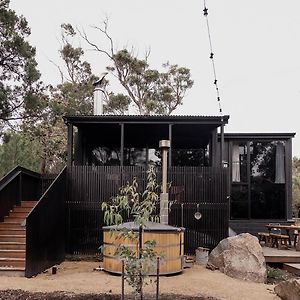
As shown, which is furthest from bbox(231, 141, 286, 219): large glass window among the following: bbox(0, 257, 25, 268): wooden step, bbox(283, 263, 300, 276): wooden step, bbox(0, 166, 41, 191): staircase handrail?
bbox(0, 257, 25, 268): wooden step

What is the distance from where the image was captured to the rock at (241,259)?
8141mm

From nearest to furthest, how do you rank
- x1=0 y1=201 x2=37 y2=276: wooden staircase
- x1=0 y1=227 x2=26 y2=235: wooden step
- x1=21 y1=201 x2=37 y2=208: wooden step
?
x1=0 y1=201 x2=37 y2=276: wooden staircase < x1=0 y1=227 x2=26 y2=235: wooden step < x1=21 y1=201 x2=37 y2=208: wooden step

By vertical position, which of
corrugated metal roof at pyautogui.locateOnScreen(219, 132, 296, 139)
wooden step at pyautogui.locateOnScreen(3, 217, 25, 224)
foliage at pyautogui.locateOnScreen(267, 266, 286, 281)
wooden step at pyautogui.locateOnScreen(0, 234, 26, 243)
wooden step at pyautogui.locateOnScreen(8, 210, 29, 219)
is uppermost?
corrugated metal roof at pyautogui.locateOnScreen(219, 132, 296, 139)

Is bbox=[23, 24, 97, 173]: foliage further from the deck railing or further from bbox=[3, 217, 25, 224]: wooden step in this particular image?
the deck railing

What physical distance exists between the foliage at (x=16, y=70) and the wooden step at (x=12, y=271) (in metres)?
6.46

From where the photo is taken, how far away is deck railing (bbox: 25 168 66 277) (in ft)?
25.5

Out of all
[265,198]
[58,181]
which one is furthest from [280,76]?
[58,181]

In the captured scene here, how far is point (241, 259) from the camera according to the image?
8.31 meters

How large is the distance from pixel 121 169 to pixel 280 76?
12.6 meters

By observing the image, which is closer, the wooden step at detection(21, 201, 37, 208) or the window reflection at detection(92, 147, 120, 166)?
the wooden step at detection(21, 201, 37, 208)

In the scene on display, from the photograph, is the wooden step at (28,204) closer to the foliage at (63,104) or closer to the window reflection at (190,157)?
the window reflection at (190,157)

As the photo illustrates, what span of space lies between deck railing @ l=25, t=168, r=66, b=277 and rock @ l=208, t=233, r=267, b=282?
11.1 feet

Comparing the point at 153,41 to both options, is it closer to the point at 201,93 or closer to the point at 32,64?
the point at 201,93

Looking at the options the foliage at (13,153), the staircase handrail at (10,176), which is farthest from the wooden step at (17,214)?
the foliage at (13,153)
